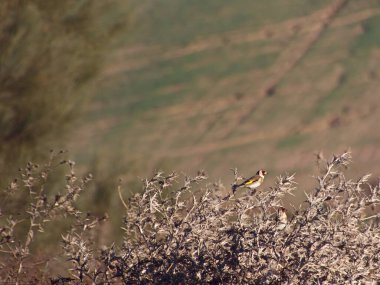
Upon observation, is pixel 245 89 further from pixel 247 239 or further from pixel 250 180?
pixel 247 239

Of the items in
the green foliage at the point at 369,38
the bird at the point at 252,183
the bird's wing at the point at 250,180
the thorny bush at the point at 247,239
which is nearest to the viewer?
the thorny bush at the point at 247,239

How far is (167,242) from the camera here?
436 centimetres

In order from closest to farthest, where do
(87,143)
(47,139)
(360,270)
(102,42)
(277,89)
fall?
(360,270) → (47,139) → (102,42) → (87,143) → (277,89)

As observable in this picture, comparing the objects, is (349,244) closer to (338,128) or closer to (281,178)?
(281,178)

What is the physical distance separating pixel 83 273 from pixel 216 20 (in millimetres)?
38957

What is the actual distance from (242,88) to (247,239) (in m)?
34.7

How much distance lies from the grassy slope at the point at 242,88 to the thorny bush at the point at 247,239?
893 inches

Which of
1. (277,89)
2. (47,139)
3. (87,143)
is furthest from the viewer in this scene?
(277,89)

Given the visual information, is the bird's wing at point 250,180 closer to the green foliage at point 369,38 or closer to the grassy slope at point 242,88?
the grassy slope at point 242,88

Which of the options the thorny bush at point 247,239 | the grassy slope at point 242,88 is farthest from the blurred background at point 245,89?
the thorny bush at point 247,239

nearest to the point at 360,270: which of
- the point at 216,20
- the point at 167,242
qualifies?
the point at 167,242

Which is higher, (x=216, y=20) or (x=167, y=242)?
(x=167, y=242)

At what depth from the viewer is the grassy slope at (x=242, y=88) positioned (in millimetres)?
32906

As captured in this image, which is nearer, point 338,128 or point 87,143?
point 87,143
